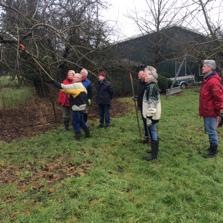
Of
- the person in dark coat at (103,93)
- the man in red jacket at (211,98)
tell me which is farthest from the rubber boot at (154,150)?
A: the person in dark coat at (103,93)

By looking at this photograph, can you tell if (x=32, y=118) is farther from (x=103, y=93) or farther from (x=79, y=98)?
(x=79, y=98)

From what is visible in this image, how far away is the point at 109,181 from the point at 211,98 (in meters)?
2.52

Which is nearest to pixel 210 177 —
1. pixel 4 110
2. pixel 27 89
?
pixel 4 110

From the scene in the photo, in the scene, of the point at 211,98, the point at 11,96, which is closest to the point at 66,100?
the point at 211,98

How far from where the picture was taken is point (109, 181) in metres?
4.70

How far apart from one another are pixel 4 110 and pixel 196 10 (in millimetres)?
7981

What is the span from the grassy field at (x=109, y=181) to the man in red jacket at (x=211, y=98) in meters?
0.65

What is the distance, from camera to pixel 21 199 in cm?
436

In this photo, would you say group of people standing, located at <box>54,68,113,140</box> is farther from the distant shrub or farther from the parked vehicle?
the parked vehicle

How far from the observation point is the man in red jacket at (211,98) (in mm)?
5684

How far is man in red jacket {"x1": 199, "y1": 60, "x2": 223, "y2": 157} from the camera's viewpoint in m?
5.68

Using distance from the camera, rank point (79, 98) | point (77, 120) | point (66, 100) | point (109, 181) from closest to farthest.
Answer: point (109, 181)
point (79, 98)
point (77, 120)
point (66, 100)

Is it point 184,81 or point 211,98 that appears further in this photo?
point 184,81

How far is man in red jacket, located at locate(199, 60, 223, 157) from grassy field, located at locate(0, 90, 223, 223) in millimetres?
651
